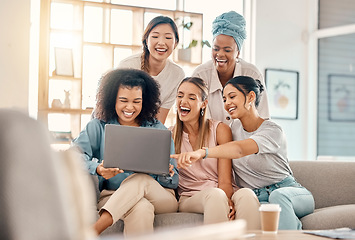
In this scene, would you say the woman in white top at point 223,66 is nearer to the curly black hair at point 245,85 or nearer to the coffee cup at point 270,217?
the curly black hair at point 245,85

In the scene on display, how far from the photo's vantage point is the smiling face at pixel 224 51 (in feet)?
11.0

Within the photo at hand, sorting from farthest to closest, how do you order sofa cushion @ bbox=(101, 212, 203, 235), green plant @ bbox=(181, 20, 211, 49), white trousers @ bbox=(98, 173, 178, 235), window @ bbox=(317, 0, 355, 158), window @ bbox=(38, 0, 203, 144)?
window @ bbox=(317, 0, 355, 158) → green plant @ bbox=(181, 20, 211, 49) → window @ bbox=(38, 0, 203, 144) → sofa cushion @ bbox=(101, 212, 203, 235) → white trousers @ bbox=(98, 173, 178, 235)

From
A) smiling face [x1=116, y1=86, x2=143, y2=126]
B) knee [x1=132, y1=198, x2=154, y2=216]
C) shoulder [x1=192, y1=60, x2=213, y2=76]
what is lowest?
knee [x1=132, y1=198, x2=154, y2=216]

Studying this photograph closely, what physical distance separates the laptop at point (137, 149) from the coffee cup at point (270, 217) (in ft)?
2.54

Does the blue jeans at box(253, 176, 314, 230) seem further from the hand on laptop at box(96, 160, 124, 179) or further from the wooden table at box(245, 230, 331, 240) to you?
the hand on laptop at box(96, 160, 124, 179)

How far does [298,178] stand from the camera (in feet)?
10.5

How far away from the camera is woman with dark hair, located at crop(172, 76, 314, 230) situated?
2.70 meters

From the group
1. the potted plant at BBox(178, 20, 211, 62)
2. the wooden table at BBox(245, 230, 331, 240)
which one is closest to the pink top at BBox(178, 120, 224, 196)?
the wooden table at BBox(245, 230, 331, 240)

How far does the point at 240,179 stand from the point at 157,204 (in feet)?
1.82

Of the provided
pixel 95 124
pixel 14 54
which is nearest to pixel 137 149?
pixel 95 124

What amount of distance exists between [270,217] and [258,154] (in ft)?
3.38

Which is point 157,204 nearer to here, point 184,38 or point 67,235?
point 67,235

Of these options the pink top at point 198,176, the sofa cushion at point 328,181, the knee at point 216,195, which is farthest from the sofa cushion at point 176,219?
the sofa cushion at point 328,181

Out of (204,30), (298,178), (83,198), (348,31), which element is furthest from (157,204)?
(348,31)
